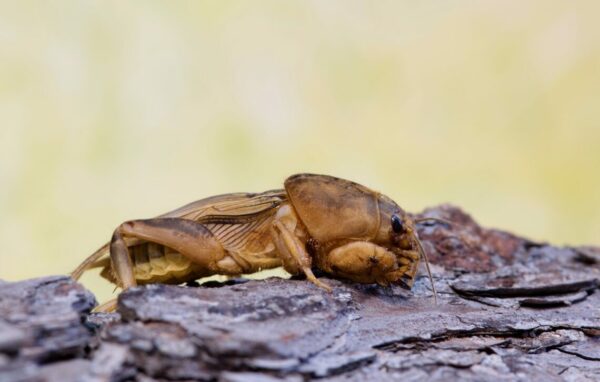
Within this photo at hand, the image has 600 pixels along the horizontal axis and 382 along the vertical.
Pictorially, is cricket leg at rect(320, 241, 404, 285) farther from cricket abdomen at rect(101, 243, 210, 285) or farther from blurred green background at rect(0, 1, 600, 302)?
blurred green background at rect(0, 1, 600, 302)

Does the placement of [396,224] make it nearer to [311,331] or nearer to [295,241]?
[295,241]

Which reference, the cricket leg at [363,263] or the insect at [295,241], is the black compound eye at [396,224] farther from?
the cricket leg at [363,263]

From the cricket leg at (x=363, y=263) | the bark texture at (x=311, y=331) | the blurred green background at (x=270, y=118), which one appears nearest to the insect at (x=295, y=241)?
the cricket leg at (x=363, y=263)

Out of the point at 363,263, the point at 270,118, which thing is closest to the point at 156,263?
the point at 363,263

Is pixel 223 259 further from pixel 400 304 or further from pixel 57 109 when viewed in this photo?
pixel 57 109

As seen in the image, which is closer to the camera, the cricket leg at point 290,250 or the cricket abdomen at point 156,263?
the cricket leg at point 290,250

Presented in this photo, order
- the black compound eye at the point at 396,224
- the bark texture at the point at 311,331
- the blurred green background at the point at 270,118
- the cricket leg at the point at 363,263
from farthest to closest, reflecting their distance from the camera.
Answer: the blurred green background at the point at 270,118 < the black compound eye at the point at 396,224 < the cricket leg at the point at 363,263 < the bark texture at the point at 311,331
